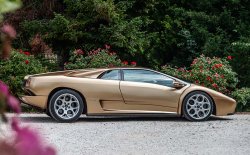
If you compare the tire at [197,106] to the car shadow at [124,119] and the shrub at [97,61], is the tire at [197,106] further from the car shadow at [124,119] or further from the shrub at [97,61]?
the shrub at [97,61]

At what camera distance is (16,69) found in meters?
15.3

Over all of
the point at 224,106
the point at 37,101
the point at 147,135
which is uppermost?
the point at 37,101

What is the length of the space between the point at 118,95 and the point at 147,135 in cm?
234

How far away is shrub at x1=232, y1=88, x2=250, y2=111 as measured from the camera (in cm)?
1546

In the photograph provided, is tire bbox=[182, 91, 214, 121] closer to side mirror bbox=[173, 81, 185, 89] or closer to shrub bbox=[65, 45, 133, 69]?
side mirror bbox=[173, 81, 185, 89]

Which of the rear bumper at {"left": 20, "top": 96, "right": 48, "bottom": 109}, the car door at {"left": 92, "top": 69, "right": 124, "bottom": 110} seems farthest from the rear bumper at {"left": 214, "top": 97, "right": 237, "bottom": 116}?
the rear bumper at {"left": 20, "top": 96, "right": 48, "bottom": 109}

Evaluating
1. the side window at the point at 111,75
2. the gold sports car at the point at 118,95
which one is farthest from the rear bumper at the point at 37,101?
the side window at the point at 111,75

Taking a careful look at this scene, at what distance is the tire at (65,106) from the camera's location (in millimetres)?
11656

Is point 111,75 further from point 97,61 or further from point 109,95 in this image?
point 97,61

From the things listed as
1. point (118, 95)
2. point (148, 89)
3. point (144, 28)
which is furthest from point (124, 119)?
point (144, 28)

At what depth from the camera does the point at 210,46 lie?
62.8 feet

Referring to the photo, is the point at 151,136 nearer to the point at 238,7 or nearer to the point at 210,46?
the point at 210,46

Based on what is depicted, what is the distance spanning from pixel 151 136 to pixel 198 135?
0.82 meters

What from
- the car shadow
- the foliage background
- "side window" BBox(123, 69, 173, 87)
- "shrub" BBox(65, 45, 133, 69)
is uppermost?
the foliage background
